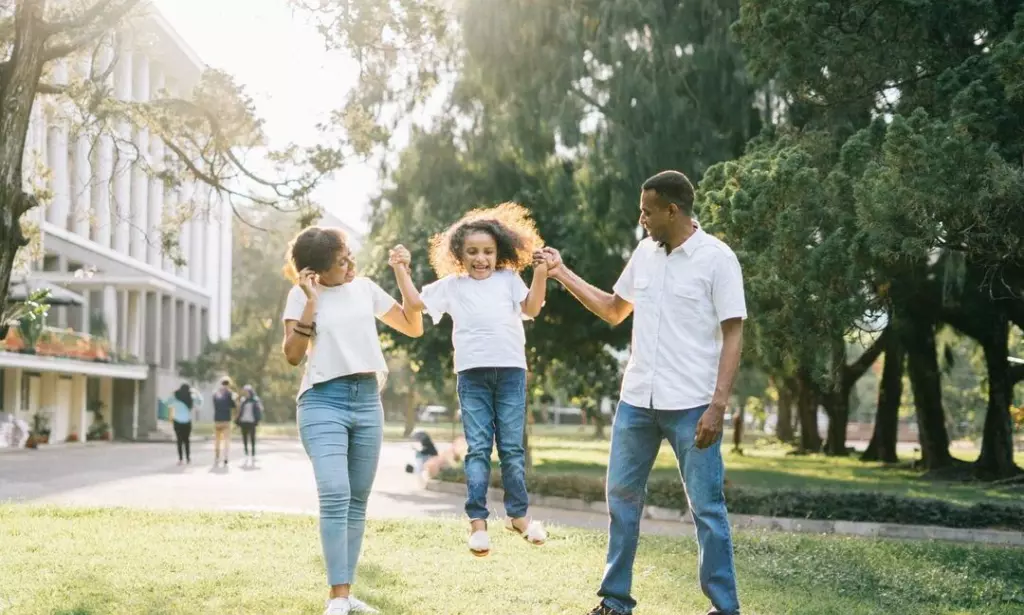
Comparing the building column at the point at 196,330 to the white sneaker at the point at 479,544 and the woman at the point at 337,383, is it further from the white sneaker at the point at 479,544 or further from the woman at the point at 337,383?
the white sneaker at the point at 479,544

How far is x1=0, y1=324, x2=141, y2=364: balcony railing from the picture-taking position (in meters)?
36.4

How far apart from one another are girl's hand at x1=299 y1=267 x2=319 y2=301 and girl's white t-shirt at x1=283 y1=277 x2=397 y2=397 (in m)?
0.08

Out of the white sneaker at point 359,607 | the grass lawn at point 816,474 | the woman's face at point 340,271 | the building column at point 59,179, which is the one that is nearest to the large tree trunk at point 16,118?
the woman's face at point 340,271

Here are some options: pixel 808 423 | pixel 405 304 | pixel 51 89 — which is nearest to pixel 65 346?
pixel 808 423

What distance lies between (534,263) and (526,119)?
1571cm

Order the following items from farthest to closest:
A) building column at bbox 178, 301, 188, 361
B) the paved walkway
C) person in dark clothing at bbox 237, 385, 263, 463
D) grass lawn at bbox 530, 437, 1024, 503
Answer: building column at bbox 178, 301, 188, 361
person in dark clothing at bbox 237, 385, 263, 463
grass lawn at bbox 530, 437, 1024, 503
the paved walkway

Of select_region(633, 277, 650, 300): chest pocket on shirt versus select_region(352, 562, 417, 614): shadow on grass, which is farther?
select_region(352, 562, 417, 614): shadow on grass

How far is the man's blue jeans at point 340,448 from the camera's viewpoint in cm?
622

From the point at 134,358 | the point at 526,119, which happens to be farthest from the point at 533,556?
the point at 134,358

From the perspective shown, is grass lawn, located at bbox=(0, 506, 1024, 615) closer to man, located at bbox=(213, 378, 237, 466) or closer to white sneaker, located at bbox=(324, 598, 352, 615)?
white sneaker, located at bbox=(324, 598, 352, 615)

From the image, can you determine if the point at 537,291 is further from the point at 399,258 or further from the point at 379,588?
the point at 379,588

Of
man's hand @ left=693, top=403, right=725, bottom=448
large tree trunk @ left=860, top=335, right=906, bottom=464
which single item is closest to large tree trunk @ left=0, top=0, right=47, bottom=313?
man's hand @ left=693, top=403, right=725, bottom=448

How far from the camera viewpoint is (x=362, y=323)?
644 centimetres

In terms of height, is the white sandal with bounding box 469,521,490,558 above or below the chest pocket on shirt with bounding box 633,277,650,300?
below
